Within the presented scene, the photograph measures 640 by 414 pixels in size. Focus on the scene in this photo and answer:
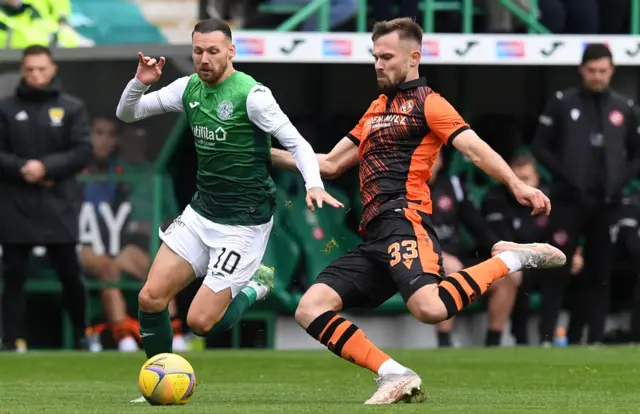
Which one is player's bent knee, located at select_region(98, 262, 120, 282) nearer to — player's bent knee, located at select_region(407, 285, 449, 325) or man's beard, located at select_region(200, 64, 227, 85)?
man's beard, located at select_region(200, 64, 227, 85)

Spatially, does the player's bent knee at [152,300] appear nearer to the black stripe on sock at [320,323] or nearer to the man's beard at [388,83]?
the black stripe on sock at [320,323]

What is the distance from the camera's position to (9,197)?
46.6 feet

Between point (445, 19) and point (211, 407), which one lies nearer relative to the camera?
point (211, 407)

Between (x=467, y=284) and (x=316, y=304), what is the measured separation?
0.79m

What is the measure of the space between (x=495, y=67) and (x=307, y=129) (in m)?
1.99

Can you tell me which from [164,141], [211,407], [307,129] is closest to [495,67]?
[307,129]

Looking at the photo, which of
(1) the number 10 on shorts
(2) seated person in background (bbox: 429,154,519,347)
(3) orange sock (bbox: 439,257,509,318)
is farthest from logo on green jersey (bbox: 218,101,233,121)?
(2) seated person in background (bbox: 429,154,519,347)

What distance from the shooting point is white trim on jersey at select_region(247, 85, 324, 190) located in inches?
355

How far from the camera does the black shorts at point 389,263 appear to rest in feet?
28.9

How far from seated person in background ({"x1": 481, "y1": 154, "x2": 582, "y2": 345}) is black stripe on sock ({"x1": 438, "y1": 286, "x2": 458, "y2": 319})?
264 inches

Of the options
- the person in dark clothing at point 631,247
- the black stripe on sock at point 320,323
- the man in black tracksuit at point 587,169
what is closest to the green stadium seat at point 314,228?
the man in black tracksuit at point 587,169

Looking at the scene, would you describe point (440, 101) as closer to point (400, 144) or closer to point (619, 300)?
point (400, 144)

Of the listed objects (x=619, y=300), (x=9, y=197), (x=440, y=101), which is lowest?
(x=619, y=300)

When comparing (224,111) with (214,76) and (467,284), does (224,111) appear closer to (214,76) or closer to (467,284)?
(214,76)
